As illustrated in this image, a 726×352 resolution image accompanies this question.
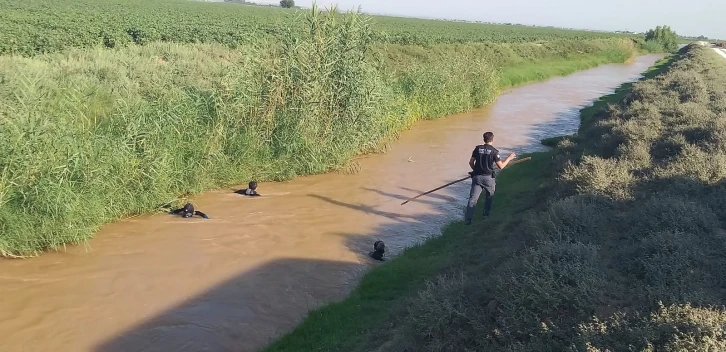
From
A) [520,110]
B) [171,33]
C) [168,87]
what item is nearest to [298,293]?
[168,87]

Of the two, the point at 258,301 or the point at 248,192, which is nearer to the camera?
the point at 258,301

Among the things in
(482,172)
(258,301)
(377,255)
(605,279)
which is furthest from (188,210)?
(605,279)

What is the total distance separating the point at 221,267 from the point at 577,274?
17.0ft

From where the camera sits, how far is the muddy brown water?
643 centimetres

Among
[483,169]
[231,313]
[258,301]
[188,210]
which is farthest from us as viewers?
[188,210]

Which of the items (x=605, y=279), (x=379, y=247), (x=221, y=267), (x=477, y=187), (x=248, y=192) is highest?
(x=605, y=279)

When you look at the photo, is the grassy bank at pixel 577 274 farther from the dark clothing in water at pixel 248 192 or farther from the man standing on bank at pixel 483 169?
the dark clothing in water at pixel 248 192

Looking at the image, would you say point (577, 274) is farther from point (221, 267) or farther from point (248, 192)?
point (248, 192)

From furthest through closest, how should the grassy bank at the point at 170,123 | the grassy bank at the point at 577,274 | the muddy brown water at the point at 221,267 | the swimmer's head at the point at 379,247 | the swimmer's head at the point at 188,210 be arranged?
the swimmer's head at the point at 188,210 < the swimmer's head at the point at 379,247 < the grassy bank at the point at 170,123 < the muddy brown water at the point at 221,267 < the grassy bank at the point at 577,274

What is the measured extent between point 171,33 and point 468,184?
21.2 m

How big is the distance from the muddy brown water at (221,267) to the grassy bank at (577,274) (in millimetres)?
793

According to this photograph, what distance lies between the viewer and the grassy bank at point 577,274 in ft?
13.4

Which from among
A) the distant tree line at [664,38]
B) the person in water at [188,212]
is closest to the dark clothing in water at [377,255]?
the person in water at [188,212]

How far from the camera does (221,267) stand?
811 cm
